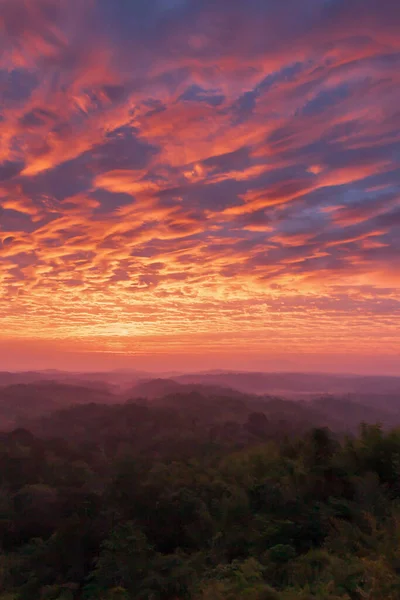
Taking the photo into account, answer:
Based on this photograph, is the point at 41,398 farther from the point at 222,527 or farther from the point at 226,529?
the point at 226,529

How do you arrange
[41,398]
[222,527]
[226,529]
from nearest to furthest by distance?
[226,529] < [222,527] < [41,398]

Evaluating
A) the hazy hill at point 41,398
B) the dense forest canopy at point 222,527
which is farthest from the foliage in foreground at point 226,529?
the hazy hill at point 41,398

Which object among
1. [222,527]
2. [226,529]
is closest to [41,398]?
[222,527]

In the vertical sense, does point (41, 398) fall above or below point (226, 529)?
below

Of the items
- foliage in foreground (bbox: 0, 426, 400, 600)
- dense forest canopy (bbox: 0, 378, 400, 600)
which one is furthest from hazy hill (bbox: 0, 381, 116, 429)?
foliage in foreground (bbox: 0, 426, 400, 600)

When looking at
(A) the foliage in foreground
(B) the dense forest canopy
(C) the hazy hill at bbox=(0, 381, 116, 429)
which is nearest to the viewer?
(A) the foliage in foreground

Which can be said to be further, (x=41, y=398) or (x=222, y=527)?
(x=41, y=398)

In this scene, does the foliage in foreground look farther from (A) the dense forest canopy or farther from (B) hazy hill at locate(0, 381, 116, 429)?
(B) hazy hill at locate(0, 381, 116, 429)

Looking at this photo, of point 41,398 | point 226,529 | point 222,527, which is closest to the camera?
point 226,529

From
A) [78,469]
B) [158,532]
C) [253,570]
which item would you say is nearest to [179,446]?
[78,469]

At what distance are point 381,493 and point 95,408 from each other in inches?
2859

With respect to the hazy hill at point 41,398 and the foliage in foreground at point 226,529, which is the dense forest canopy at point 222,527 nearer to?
the foliage in foreground at point 226,529

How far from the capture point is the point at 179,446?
42625 mm

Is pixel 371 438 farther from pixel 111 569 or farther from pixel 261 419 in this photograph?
pixel 261 419
